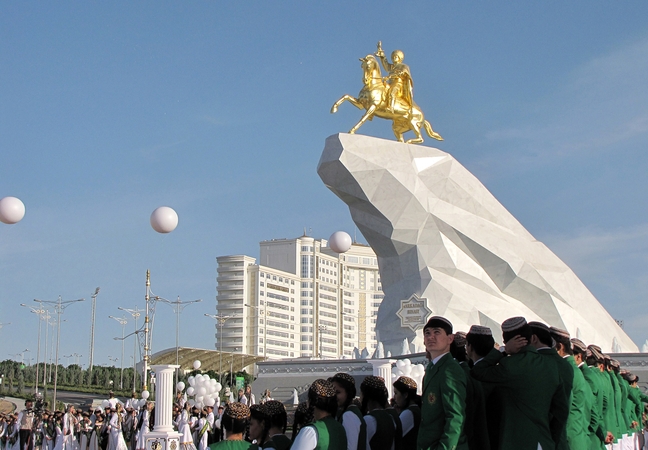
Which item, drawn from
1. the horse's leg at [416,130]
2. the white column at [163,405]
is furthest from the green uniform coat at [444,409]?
the horse's leg at [416,130]

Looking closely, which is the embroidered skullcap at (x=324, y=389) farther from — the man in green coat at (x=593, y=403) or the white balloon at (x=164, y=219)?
the white balloon at (x=164, y=219)

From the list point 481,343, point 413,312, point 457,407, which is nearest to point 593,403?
point 481,343

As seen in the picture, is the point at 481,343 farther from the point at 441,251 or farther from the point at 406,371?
the point at 441,251

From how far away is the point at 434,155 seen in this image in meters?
28.2

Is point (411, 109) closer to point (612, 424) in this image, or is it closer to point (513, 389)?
point (612, 424)

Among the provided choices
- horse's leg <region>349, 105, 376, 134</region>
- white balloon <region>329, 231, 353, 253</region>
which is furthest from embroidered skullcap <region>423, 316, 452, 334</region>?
horse's leg <region>349, 105, 376, 134</region>

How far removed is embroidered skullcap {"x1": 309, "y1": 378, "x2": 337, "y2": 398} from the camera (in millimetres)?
4574

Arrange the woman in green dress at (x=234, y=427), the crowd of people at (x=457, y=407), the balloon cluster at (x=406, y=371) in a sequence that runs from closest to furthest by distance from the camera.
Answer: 1. the crowd of people at (x=457, y=407)
2. the woman in green dress at (x=234, y=427)
3. the balloon cluster at (x=406, y=371)

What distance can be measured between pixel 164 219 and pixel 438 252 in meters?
11.8

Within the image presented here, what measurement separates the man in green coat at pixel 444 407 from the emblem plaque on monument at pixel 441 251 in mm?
21495

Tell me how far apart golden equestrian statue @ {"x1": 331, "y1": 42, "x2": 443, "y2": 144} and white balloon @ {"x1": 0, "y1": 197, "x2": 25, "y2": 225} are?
14173 millimetres

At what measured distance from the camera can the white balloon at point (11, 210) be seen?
56.0ft

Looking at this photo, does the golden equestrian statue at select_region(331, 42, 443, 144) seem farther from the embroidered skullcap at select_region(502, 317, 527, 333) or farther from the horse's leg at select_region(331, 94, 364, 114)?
the embroidered skullcap at select_region(502, 317, 527, 333)

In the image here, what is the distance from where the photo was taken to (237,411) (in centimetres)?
496
